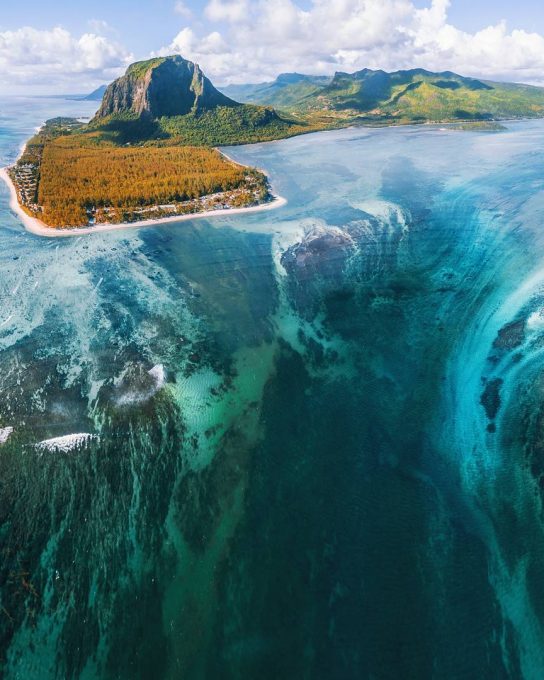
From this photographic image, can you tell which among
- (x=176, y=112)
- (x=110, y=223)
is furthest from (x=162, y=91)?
(x=110, y=223)

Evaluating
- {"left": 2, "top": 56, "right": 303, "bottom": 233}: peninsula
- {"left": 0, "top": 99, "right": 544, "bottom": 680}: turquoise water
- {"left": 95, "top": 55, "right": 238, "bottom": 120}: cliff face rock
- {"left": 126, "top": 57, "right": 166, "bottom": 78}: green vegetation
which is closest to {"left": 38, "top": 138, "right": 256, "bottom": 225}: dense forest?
{"left": 2, "top": 56, "right": 303, "bottom": 233}: peninsula

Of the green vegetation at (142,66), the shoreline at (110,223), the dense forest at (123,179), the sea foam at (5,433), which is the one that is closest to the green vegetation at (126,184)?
the dense forest at (123,179)

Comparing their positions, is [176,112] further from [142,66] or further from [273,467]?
[273,467]

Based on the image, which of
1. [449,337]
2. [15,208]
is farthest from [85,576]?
[15,208]

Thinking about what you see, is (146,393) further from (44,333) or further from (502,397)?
(502,397)

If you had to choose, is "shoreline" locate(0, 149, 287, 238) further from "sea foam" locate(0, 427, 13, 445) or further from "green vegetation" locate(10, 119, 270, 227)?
"sea foam" locate(0, 427, 13, 445)
